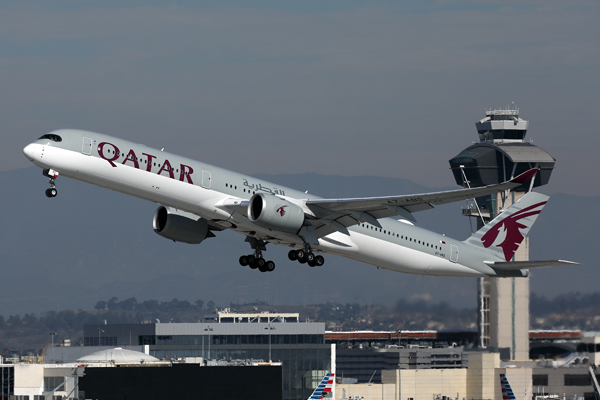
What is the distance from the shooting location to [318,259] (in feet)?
158

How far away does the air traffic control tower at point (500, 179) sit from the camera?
125m

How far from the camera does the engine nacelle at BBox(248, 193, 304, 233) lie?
44.1 metres

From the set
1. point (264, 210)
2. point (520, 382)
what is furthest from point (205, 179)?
point (520, 382)

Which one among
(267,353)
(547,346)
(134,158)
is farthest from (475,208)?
(134,158)

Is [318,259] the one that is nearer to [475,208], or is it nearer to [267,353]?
[267,353]

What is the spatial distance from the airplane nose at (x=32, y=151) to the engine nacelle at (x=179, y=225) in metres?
8.47

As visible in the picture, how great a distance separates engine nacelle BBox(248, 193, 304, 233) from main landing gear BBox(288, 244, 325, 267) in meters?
2.30

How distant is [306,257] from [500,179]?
94.4 metres

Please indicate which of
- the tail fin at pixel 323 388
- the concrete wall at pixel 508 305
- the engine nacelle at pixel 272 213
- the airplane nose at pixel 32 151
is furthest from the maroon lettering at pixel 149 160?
the concrete wall at pixel 508 305

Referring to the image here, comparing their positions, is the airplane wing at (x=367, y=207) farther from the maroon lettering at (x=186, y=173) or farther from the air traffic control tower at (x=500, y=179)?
the air traffic control tower at (x=500, y=179)

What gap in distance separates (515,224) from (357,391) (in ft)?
118

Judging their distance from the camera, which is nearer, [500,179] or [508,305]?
[508,305]

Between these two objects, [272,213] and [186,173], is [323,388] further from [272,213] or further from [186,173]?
[186,173]

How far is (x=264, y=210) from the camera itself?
144 ft
